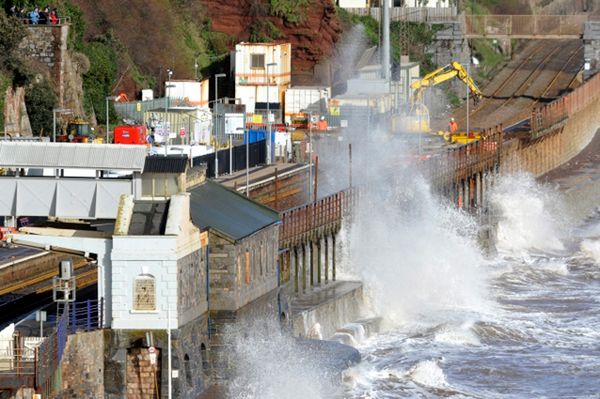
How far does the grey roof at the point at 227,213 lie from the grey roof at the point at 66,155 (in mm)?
2120

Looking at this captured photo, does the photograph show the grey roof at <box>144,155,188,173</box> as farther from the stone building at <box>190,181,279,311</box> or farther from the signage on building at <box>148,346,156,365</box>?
the signage on building at <box>148,346,156,365</box>

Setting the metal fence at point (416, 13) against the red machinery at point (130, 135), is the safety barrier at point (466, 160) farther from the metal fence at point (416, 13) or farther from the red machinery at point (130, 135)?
the metal fence at point (416, 13)

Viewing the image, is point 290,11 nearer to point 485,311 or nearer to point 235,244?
point 485,311

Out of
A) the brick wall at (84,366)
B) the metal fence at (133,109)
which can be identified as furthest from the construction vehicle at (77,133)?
the brick wall at (84,366)

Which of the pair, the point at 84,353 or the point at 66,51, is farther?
the point at 66,51

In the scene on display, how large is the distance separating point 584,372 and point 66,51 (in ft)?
134

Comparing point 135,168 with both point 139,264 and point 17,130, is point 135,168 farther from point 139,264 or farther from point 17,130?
point 17,130

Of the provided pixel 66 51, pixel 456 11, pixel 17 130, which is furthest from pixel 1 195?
pixel 456 11

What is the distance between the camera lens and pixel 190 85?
105438 mm

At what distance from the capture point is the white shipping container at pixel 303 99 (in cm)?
10944

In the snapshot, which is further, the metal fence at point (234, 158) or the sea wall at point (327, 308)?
the metal fence at point (234, 158)

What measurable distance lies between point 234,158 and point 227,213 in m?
34.0

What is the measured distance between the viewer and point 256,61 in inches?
4375

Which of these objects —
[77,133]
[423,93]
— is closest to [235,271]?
[77,133]
